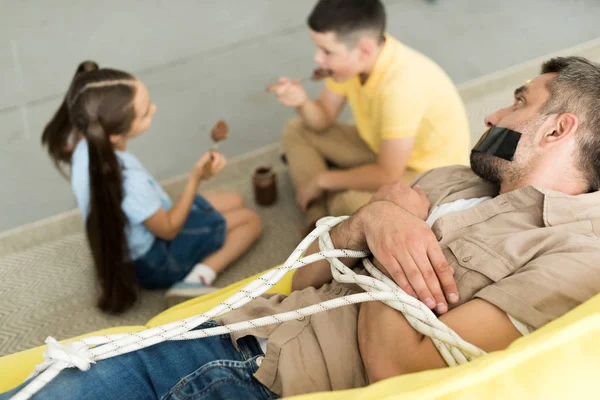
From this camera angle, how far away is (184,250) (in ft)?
5.86

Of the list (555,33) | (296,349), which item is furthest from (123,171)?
(555,33)

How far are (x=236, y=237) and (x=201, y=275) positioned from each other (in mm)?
192

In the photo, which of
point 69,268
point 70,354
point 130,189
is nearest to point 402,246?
point 70,354

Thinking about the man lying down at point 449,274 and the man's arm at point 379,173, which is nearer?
the man lying down at point 449,274

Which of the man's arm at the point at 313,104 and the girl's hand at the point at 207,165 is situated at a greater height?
the man's arm at the point at 313,104

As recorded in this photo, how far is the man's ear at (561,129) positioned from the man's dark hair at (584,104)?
0.02 m

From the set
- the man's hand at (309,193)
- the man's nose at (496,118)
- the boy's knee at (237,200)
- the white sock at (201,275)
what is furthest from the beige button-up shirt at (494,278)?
the boy's knee at (237,200)

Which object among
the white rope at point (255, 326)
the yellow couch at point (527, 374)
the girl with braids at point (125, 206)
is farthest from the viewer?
the girl with braids at point (125, 206)

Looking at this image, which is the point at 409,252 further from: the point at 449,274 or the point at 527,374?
the point at 527,374

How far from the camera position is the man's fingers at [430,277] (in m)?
0.93

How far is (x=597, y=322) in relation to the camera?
69 cm

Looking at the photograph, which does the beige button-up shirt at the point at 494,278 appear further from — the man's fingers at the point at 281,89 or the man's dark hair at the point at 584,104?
the man's fingers at the point at 281,89

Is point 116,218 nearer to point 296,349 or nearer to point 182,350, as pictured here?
point 182,350

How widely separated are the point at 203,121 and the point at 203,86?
275mm
